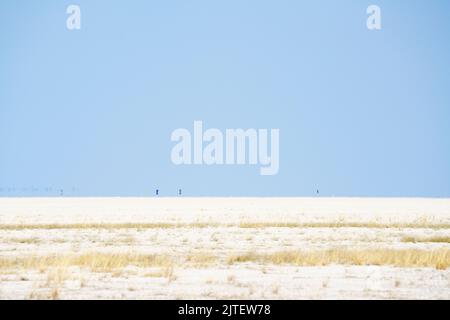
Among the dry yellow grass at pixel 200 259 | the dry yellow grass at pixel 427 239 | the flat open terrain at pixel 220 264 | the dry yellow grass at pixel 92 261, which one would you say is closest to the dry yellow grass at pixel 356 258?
the flat open terrain at pixel 220 264

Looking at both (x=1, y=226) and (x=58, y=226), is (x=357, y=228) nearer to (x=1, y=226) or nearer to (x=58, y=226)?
(x=58, y=226)

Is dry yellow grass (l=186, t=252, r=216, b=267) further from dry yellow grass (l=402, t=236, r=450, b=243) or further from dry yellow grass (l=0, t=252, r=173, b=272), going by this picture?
dry yellow grass (l=402, t=236, r=450, b=243)

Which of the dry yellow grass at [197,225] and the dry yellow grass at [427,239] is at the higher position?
the dry yellow grass at [427,239]

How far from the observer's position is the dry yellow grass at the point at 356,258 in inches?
830

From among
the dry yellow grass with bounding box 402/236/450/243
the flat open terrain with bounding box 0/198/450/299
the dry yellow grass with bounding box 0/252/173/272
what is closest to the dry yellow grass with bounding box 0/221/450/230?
the flat open terrain with bounding box 0/198/450/299

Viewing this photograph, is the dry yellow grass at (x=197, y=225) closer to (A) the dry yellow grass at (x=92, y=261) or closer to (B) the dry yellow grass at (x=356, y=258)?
(B) the dry yellow grass at (x=356, y=258)

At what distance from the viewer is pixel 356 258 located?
2173 centimetres

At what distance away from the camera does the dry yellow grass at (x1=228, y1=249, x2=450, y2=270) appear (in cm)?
2108

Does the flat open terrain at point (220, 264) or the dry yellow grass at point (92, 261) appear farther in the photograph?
the dry yellow grass at point (92, 261)

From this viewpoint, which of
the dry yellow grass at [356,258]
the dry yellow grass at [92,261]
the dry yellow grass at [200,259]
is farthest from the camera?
the dry yellow grass at [356,258]

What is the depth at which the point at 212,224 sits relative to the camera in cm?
4034

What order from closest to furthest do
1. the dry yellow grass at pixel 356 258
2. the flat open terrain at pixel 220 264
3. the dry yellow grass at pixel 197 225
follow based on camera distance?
the flat open terrain at pixel 220 264 → the dry yellow grass at pixel 356 258 → the dry yellow grass at pixel 197 225

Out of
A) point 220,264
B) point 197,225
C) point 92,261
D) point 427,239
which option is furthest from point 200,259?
point 197,225
